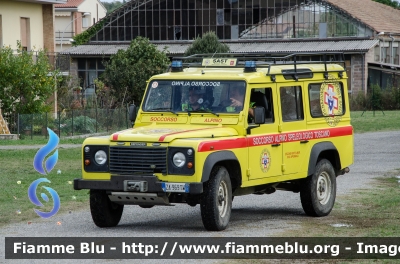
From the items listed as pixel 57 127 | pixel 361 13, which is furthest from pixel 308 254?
pixel 361 13

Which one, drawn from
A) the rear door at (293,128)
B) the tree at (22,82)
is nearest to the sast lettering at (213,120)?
the rear door at (293,128)

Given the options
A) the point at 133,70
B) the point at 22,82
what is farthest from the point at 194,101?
the point at 133,70

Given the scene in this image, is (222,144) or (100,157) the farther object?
(100,157)

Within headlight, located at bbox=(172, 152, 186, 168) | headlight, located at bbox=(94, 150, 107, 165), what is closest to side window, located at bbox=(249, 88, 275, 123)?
headlight, located at bbox=(172, 152, 186, 168)

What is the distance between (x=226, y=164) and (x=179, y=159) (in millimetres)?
986

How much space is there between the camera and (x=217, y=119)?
553 inches

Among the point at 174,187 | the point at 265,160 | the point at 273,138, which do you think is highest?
the point at 273,138

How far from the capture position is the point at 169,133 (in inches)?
518

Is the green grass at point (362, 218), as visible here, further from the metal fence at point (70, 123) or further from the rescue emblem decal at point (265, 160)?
the metal fence at point (70, 123)

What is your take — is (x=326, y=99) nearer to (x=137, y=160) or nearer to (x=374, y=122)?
(x=137, y=160)

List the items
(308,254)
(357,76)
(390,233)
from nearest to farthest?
(308,254)
(390,233)
(357,76)

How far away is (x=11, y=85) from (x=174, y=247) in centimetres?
2602

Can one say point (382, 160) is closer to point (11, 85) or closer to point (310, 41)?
point (11, 85)

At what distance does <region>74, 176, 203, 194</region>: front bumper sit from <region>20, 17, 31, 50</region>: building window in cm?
3013
